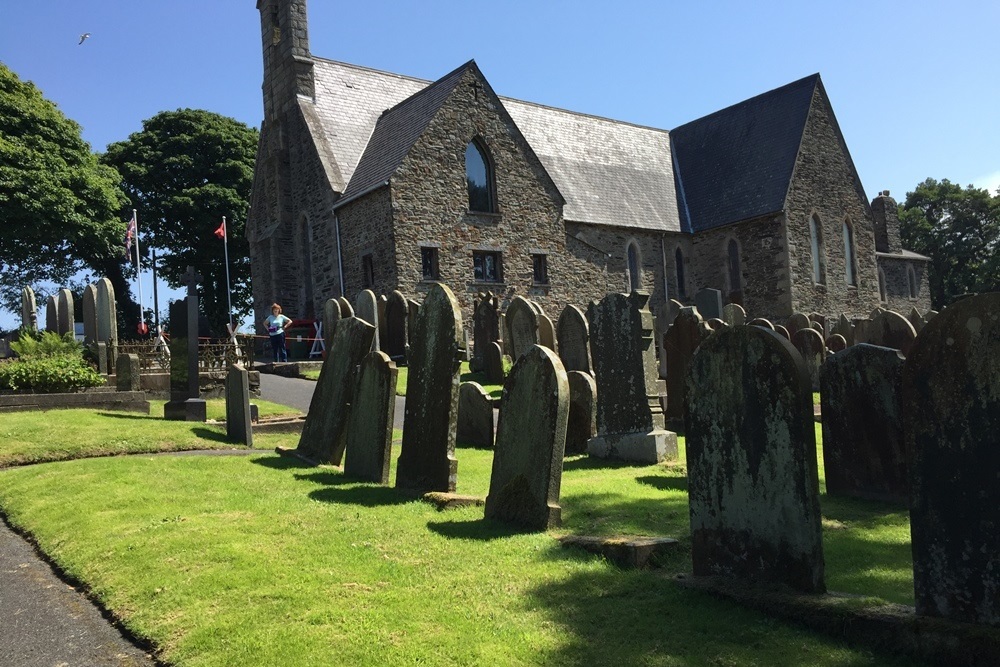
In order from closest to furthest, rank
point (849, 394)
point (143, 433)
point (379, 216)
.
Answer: point (849, 394) → point (143, 433) → point (379, 216)

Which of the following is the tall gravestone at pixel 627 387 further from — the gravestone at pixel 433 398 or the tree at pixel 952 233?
the tree at pixel 952 233

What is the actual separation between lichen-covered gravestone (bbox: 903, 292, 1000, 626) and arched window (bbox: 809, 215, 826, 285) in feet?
104

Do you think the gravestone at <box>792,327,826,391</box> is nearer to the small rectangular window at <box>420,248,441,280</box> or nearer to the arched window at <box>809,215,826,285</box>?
the small rectangular window at <box>420,248,441,280</box>

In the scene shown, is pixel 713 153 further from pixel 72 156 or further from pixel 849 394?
pixel 849 394

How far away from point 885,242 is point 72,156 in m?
39.0

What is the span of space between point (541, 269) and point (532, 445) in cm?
2308

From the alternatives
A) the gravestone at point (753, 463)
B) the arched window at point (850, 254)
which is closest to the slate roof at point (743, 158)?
the arched window at point (850, 254)

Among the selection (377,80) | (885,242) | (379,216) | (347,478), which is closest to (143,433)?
(347,478)

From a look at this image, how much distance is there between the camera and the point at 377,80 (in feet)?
106

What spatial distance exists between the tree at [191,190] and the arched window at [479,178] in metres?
19.7

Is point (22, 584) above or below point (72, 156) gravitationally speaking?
below

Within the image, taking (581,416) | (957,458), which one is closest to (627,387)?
(581,416)

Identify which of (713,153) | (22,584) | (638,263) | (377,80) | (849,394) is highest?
(377,80)

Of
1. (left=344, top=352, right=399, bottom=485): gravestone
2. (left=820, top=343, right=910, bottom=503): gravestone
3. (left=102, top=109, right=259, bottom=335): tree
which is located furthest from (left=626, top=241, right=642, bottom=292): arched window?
(left=820, top=343, right=910, bottom=503): gravestone
